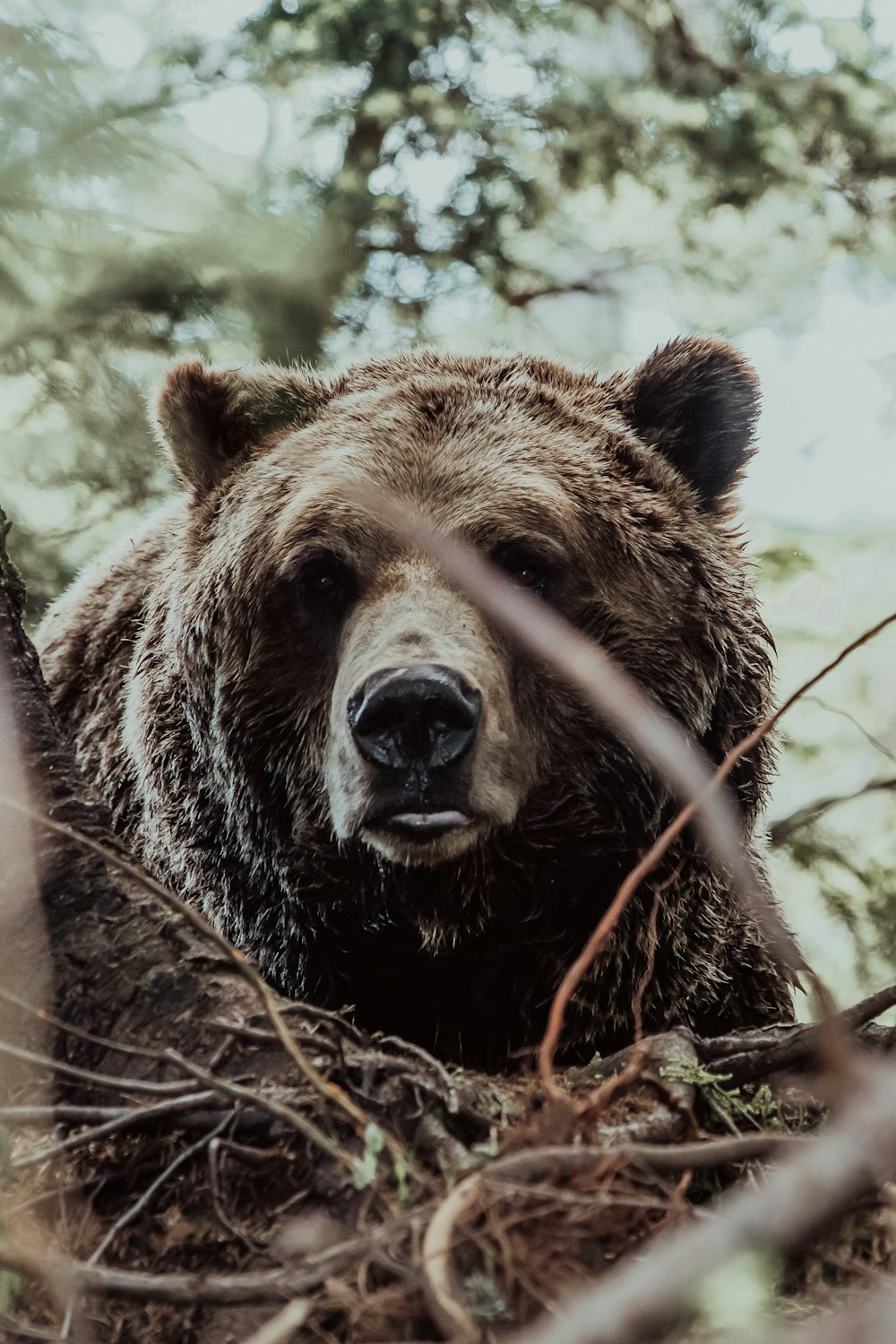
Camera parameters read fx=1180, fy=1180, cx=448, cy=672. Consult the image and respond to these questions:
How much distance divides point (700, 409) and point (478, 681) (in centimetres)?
146

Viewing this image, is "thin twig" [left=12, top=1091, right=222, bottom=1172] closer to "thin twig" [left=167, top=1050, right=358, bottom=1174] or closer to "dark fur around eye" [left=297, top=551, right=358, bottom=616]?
"thin twig" [left=167, top=1050, right=358, bottom=1174]

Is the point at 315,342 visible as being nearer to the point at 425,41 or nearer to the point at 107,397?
the point at 107,397

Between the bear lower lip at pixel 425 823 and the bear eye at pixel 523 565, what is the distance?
0.78 meters

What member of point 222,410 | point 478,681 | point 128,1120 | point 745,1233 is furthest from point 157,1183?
point 222,410

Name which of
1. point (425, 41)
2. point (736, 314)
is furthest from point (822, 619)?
point (425, 41)

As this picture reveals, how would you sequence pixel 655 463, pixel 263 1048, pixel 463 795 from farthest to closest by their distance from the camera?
pixel 655 463
pixel 463 795
pixel 263 1048

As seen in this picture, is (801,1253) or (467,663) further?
(467,663)

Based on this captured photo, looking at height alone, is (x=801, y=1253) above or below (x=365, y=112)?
below

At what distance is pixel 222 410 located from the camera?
3939 mm

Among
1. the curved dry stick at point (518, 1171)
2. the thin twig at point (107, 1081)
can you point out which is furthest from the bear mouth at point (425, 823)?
the curved dry stick at point (518, 1171)

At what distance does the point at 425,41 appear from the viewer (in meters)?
5.91

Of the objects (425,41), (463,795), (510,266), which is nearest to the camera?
(463,795)

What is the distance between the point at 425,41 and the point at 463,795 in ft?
15.2

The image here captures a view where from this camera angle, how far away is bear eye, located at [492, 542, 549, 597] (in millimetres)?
3283
